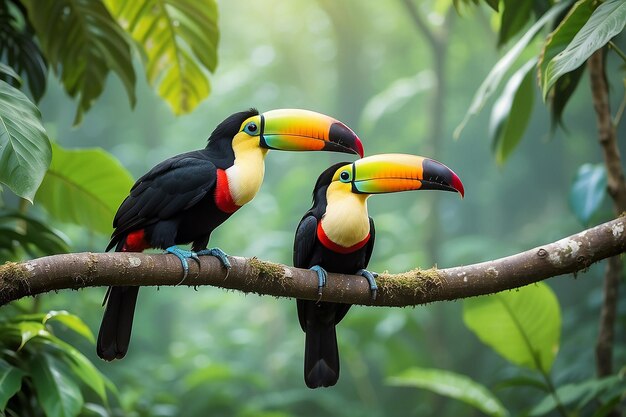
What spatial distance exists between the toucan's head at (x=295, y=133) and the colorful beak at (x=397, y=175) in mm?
118

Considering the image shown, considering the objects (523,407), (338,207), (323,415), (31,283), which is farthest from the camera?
(323,415)

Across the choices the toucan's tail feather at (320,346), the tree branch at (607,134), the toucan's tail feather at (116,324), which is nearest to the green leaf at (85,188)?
the toucan's tail feather at (116,324)

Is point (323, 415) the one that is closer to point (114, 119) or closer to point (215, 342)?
point (215, 342)

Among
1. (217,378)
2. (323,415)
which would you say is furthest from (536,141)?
(217,378)

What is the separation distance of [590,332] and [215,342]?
4.09 m

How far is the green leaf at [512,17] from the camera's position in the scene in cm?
299

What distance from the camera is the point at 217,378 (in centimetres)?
611

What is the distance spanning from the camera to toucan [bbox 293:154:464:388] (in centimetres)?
231

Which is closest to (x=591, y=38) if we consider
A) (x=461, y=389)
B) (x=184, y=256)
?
(x=184, y=256)

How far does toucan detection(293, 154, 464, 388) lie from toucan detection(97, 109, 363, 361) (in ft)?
0.47

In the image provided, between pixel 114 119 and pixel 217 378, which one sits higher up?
pixel 114 119

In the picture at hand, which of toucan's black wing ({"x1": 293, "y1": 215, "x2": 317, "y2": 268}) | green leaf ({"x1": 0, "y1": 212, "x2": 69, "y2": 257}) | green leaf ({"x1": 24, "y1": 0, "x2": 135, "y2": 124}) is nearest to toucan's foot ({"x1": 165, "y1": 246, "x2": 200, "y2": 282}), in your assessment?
toucan's black wing ({"x1": 293, "y1": 215, "x2": 317, "y2": 268})

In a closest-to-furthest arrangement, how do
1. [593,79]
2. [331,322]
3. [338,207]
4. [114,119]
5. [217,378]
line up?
[338,207]
[331,322]
[593,79]
[217,378]
[114,119]

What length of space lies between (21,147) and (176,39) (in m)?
1.52
